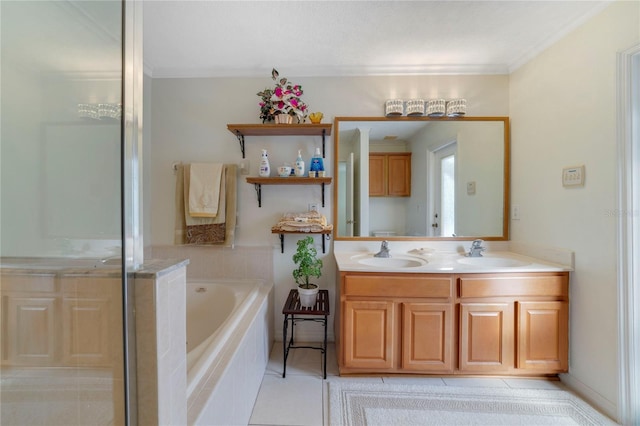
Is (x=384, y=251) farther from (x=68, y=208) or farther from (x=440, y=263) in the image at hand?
(x=68, y=208)

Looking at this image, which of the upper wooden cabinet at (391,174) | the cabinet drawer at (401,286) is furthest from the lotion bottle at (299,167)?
the cabinet drawer at (401,286)

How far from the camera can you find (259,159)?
2193 millimetres

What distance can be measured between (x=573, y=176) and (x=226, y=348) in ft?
7.30

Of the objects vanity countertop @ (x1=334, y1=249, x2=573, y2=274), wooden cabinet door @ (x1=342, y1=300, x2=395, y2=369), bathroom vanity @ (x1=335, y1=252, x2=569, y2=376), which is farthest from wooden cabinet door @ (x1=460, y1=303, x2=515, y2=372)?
wooden cabinet door @ (x1=342, y1=300, x2=395, y2=369)

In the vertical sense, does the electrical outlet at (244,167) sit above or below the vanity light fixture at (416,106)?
below

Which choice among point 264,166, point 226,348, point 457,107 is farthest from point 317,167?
point 226,348

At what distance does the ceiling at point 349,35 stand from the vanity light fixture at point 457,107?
10.3 inches

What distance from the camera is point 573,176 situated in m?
1.62

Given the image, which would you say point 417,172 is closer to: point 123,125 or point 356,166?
point 356,166

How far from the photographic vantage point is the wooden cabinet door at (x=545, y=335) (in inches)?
65.8

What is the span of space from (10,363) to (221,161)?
1.83 meters

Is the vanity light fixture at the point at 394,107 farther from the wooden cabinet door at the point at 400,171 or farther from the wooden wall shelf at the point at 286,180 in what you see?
the wooden wall shelf at the point at 286,180

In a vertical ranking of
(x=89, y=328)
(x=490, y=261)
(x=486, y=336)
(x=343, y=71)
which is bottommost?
(x=486, y=336)

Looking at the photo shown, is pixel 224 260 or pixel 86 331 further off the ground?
pixel 86 331
